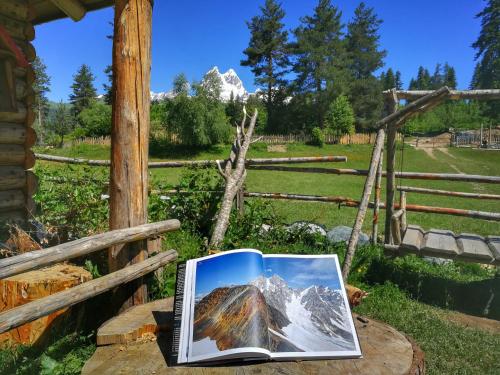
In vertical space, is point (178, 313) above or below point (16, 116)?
below

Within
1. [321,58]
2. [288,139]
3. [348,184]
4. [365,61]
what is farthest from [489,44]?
[348,184]

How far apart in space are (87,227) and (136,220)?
6.42ft

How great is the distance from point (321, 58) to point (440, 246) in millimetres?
46392

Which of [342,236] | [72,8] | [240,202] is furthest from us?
[342,236]

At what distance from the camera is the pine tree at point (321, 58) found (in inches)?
1844

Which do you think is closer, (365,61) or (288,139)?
(288,139)

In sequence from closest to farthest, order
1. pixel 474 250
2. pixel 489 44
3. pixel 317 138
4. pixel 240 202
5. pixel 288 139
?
pixel 474 250
pixel 240 202
pixel 317 138
pixel 288 139
pixel 489 44

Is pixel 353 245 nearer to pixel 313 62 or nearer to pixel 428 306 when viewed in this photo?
pixel 428 306

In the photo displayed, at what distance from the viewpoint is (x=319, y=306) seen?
1.74m

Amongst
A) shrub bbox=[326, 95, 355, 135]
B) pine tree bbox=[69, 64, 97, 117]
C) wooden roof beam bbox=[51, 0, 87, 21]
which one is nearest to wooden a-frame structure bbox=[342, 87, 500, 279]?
wooden roof beam bbox=[51, 0, 87, 21]

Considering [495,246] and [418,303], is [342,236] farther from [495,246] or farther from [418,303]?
[495,246]

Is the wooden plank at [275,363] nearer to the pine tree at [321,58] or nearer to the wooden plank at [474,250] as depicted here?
the wooden plank at [474,250]

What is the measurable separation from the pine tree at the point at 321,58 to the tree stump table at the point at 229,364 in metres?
47.0

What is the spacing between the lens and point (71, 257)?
7.63 feet
